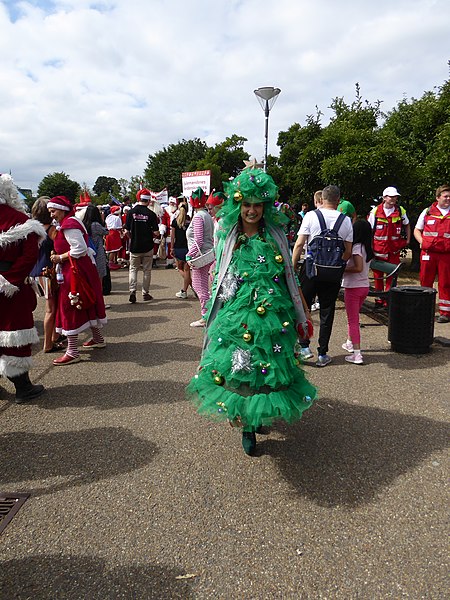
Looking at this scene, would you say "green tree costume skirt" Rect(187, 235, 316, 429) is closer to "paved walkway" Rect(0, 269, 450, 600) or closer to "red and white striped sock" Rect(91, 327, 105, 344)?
"paved walkway" Rect(0, 269, 450, 600)

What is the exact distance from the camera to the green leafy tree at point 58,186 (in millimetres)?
68562

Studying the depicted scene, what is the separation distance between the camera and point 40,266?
5.84 m

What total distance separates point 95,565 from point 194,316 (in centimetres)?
580

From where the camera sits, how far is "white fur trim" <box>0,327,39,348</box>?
4.12 metres

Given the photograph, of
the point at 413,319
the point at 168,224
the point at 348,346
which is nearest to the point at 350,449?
the point at 348,346

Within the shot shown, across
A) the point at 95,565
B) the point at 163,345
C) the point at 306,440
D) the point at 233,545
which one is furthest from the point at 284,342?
the point at 163,345

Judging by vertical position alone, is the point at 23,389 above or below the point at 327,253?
below

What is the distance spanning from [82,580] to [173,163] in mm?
51098

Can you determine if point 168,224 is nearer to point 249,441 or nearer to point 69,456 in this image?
point 69,456

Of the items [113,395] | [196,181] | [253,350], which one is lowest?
[113,395]

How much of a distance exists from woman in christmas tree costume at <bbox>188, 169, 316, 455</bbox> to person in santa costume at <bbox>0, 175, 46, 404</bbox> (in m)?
1.87

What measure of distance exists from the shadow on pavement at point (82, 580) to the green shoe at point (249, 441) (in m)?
1.14

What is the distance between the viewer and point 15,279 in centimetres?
413

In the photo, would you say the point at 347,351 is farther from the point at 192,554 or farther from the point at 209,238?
the point at 192,554
